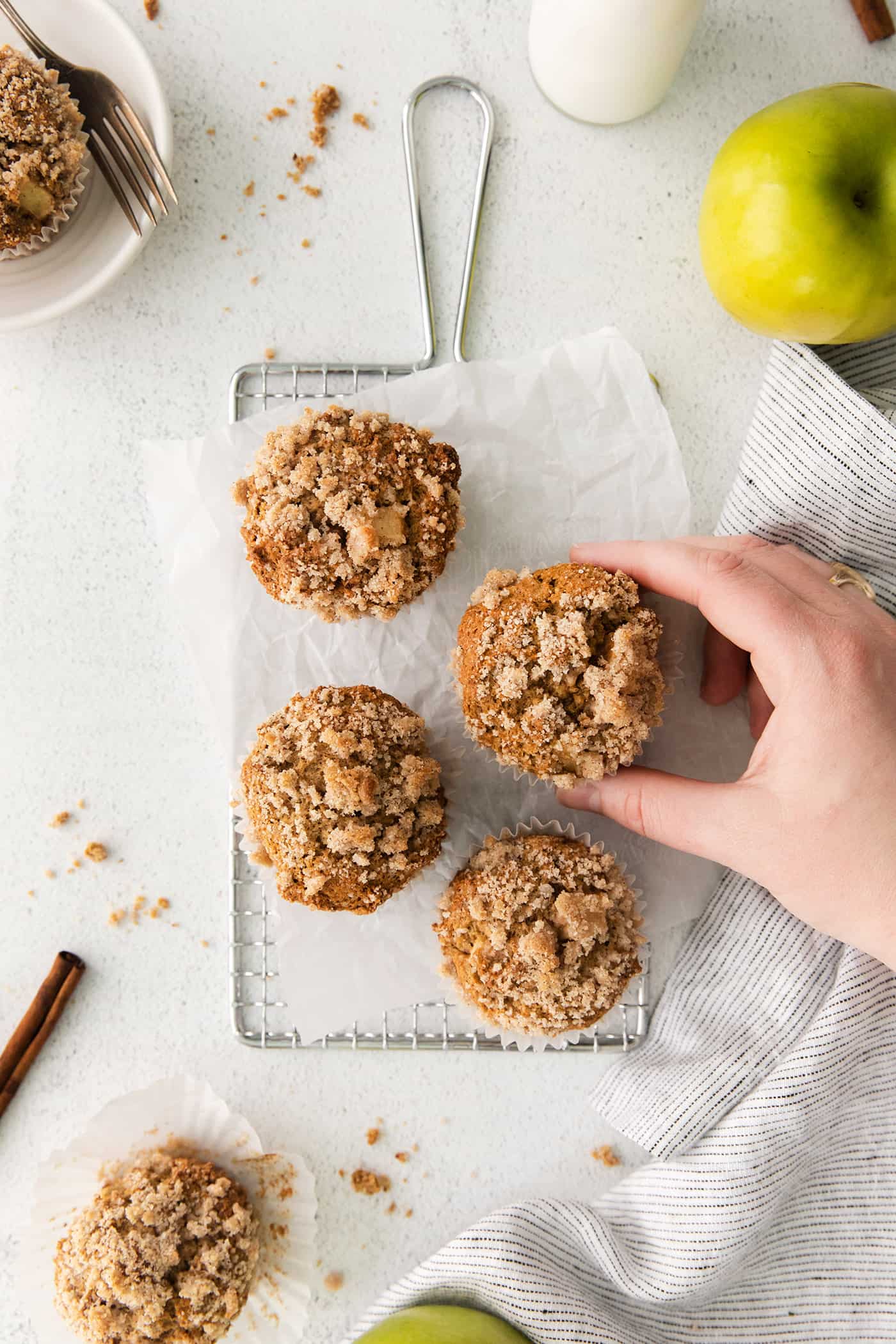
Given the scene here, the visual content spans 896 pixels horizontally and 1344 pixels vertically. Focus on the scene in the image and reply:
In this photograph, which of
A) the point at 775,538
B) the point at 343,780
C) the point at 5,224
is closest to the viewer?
the point at 343,780

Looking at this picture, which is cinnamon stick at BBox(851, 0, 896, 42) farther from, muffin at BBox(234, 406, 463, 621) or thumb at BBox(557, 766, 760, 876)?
thumb at BBox(557, 766, 760, 876)

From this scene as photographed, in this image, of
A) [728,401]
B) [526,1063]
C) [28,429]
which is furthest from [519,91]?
[526,1063]

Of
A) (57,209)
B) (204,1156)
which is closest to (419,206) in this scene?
(57,209)

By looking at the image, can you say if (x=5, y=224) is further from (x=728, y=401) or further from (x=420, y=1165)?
(x=420, y=1165)

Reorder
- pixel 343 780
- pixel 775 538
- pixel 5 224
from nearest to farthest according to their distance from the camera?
1. pixel 343 780
2. pixel 5 224
3. pixel 775 538

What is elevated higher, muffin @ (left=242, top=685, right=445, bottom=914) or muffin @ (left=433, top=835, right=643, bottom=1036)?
muffin @ (left=242, top=685, right=445, bottom=914)

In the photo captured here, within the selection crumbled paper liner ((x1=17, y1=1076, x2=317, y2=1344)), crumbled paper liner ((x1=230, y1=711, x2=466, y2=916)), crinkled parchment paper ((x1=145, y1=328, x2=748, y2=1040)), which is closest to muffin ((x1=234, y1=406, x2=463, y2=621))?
crinkled parchment paper ((x1=145, y1=328, x2=748, y2=1040))
